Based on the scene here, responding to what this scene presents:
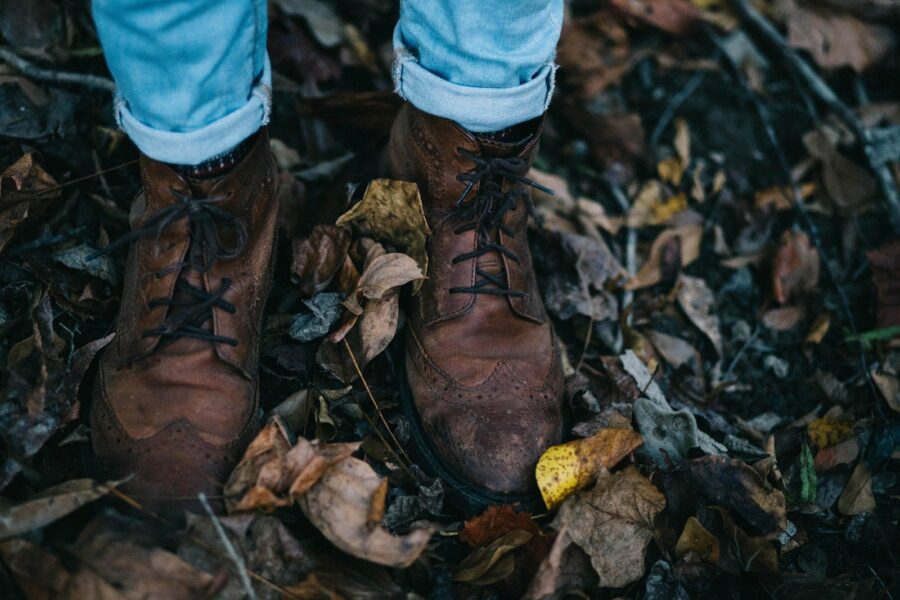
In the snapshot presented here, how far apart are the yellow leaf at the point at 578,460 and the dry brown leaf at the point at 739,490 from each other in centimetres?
15

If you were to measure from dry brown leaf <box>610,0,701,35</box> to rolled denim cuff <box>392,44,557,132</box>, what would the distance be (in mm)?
1222

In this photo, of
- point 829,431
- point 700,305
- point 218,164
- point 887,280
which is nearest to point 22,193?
point 218,164

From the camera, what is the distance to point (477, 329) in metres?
1.50

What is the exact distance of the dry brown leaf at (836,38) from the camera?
7.89 feet

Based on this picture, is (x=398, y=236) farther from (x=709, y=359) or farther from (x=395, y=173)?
(x=709, y=359)

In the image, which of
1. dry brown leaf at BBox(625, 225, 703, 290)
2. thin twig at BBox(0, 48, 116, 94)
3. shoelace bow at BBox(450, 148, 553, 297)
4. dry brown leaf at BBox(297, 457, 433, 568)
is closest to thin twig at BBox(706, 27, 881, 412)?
dry brown leaf at BBox(625, 225, 703, 290)

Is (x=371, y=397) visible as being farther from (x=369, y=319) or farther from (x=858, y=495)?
(x=858, y=495)

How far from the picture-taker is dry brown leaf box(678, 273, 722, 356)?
6.31 feet

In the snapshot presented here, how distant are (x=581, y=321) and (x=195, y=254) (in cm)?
95

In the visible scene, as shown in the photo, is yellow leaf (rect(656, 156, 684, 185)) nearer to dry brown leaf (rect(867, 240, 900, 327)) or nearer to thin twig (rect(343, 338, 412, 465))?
dry brown leaf (rect(867, 240, 900, 327))

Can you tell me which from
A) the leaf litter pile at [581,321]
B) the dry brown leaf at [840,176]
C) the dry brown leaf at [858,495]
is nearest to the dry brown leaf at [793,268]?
the leaf litter pile at [581,321]

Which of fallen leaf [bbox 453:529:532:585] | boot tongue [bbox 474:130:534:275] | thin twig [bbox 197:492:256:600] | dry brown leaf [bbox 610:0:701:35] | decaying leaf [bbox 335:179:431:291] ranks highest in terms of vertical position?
boot tongue [bbox 474:130:534:275]

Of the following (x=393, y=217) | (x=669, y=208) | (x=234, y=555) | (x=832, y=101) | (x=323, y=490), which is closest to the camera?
(x=234, y=555)

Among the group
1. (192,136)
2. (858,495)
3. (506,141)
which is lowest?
(858,495)
